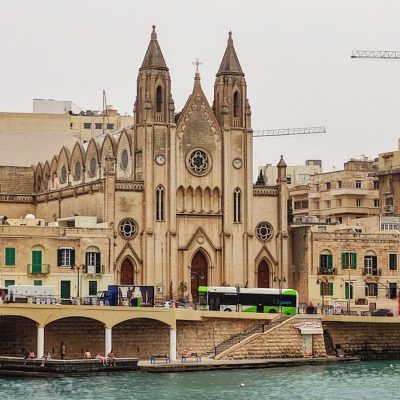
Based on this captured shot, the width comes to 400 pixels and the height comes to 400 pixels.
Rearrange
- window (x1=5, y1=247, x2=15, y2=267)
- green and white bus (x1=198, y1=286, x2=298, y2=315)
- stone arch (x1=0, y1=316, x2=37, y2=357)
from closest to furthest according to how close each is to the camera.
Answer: stone arch (x1=0, y1=316, x2=37, y2=357), green and white bus (x1=198, y1=286, x2=298, y2=315), window (x1=5, y1=247, x2=15, y2=267)

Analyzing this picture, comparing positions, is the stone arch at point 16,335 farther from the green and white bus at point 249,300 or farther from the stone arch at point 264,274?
the stone arch at point 264,274

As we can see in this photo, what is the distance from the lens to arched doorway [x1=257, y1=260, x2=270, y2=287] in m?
124

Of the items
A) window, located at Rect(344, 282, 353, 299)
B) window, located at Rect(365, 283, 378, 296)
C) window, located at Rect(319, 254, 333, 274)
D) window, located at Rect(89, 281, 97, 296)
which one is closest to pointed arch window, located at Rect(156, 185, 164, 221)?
window, located at Rect(89, 281, 97, 296)

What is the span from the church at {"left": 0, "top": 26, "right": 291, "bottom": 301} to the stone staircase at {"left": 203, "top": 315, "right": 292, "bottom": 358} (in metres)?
16.6

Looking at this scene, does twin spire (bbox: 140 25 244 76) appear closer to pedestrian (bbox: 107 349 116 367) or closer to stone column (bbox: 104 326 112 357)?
stone column (bbox: 104 326 112 357)

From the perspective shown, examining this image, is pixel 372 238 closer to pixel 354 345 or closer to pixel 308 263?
pixel 308 263

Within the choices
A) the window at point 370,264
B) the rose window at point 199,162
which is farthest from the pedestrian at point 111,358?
the window at point 370,264

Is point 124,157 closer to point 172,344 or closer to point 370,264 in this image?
point 370,264

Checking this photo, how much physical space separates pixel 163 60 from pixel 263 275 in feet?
64.0

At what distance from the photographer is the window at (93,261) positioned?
373 feet

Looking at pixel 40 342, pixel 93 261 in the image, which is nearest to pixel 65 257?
pixel 93 261

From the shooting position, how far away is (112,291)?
4006 inches

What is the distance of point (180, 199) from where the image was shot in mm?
121062

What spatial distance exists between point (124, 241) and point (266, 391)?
34.6m
